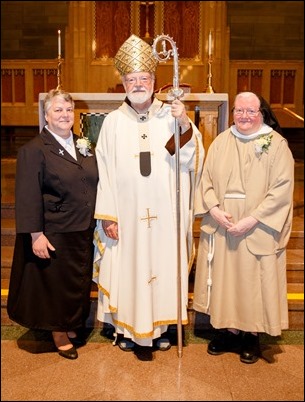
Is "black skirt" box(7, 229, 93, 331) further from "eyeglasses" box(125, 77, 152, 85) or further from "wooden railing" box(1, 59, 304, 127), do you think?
"wooden railing" box(1, 59, 304, 127)

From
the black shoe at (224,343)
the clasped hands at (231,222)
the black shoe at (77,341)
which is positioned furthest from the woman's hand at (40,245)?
the black shoe at (224,343)

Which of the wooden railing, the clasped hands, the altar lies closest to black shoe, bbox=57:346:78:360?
the clasped hands

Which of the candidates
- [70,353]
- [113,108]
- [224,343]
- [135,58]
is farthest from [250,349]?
[113,108]

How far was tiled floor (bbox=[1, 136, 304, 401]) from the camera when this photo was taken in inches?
124

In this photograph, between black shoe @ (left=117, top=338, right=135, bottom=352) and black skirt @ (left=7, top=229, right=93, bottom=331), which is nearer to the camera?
black skirt @ (left=7, top=229, right=93, bottom=331)

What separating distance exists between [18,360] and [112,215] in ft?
3.99

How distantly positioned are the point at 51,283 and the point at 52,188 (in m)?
0.67

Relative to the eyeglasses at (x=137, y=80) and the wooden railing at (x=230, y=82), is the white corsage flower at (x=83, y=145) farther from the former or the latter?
the wooden railing at (x=230, y=82)

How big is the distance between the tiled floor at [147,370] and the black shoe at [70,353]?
0.03 m

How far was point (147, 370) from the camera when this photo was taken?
3418 mm

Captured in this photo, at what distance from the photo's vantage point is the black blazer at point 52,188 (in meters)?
3.36

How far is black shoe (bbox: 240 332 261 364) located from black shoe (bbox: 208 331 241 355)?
10 centimetres

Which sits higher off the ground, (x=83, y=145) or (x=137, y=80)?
(x=137, y=80)

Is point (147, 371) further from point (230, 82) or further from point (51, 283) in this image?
point (230, 82)
